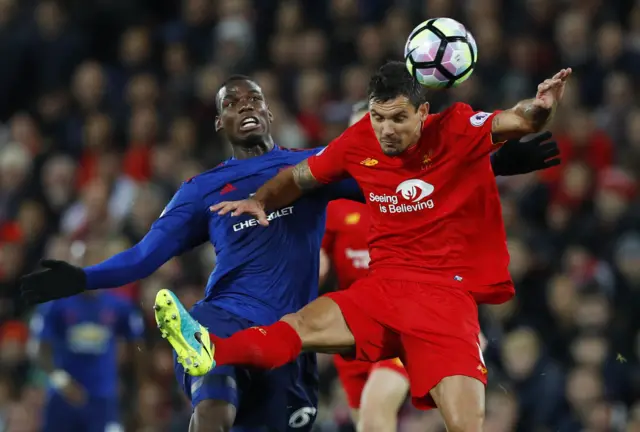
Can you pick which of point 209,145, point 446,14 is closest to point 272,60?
point 209,145

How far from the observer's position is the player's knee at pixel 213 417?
20.7ft

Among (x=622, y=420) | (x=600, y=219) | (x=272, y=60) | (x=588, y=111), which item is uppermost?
(x=272, y=60)

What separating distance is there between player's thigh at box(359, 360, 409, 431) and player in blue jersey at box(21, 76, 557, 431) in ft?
2.20

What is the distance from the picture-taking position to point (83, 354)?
1106 centimetres

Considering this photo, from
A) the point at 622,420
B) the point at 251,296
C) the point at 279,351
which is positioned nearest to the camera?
the point at 279,351

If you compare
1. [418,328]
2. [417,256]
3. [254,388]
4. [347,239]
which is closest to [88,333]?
[347,239]

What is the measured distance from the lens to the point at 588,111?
1146cm

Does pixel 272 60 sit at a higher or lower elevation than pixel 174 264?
higher

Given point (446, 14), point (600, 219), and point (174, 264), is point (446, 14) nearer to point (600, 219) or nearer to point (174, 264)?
point (600, 219)

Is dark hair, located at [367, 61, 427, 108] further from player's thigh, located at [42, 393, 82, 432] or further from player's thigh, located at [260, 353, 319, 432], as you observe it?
player's thigh, located at [42, 393, 82, 432]

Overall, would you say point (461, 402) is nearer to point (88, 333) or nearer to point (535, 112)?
point (535, 112)

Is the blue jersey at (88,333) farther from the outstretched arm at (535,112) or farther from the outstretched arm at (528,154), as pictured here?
the outstretched arm at (535,112)

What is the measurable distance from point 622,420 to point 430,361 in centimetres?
361

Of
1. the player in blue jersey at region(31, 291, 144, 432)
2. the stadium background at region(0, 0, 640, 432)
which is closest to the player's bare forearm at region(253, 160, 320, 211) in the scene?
the stadium background at region(0, 0, 640, 432)
